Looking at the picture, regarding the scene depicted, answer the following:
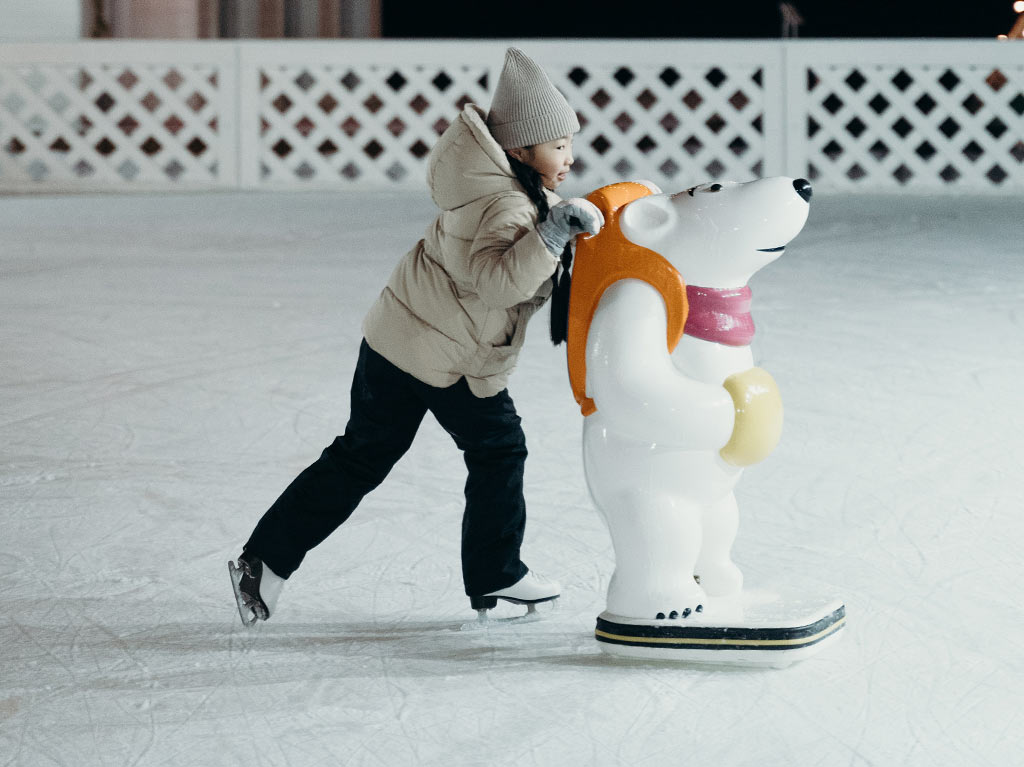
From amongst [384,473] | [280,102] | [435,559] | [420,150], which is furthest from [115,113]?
[384,473]

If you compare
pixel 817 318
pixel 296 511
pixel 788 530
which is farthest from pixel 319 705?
pixel 817 318

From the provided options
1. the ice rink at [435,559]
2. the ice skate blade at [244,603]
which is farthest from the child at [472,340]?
the ice rink at [435,559]

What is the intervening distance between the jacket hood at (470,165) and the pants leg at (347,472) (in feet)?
0.77

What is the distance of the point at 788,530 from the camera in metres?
1.95

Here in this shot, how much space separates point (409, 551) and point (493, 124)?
652 millimetres

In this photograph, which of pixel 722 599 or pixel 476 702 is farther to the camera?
pixel 722 599

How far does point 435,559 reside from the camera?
183 cm

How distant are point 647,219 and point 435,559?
0.63 meters

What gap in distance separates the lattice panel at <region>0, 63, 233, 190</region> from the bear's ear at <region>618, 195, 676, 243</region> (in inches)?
206

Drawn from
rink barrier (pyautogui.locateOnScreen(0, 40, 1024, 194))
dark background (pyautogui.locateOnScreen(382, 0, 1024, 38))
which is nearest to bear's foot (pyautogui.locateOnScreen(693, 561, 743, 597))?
rink barrier (pyautogui.locateOnScreen(0, 40, 1024, 194))

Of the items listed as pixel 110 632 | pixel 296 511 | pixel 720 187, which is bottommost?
pixel 110 632

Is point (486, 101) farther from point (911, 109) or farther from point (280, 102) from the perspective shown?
point (911, 109)

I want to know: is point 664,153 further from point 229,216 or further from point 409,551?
point 409,551

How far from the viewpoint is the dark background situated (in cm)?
1102
